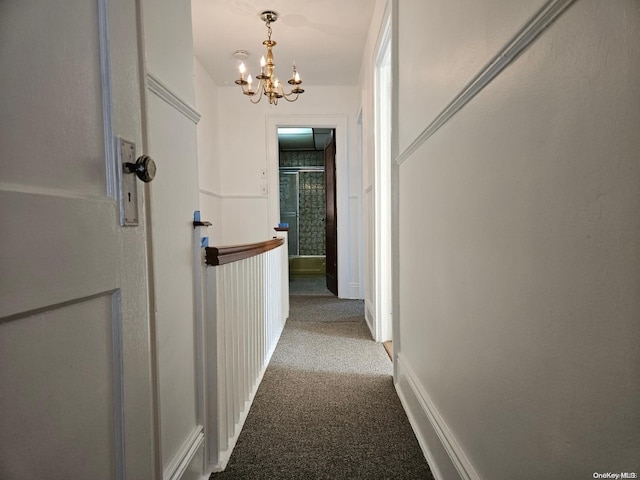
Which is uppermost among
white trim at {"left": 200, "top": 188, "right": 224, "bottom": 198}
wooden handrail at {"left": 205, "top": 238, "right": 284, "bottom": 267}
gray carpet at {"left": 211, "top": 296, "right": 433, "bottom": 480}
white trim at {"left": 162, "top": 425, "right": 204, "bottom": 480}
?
white trim at {"left": 200, "top": 188, "right": 224, "bottom": 198}

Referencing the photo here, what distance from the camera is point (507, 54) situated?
78cm

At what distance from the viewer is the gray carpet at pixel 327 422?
1.40 meters

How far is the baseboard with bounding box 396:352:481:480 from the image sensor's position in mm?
1100

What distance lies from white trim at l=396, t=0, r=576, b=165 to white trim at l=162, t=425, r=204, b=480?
1.30m

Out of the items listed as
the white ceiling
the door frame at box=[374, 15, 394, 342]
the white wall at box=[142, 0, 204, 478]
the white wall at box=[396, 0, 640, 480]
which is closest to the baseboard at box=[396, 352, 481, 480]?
the white wall at box=[396, 0, 640, 480]

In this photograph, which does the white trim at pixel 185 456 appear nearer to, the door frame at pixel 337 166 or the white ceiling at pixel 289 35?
the white ceiling at pixel 289 35

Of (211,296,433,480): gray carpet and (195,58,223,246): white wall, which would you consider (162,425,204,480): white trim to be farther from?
(195,58,223,246): white wall

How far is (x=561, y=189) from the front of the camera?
0.62 metres

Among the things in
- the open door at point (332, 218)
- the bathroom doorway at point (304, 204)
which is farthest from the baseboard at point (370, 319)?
the bathroom doorway at point (304, 204)

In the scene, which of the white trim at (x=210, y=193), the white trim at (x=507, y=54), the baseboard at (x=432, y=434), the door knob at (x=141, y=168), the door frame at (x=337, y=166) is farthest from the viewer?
the door frame at (x=337, y=166)

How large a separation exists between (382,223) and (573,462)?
8.40 feet

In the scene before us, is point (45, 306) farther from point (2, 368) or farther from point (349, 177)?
point (349, 177)

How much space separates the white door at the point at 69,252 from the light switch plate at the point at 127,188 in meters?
0.02

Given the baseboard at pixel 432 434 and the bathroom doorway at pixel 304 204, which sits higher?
the bathroom doorway at pixel 304 204
